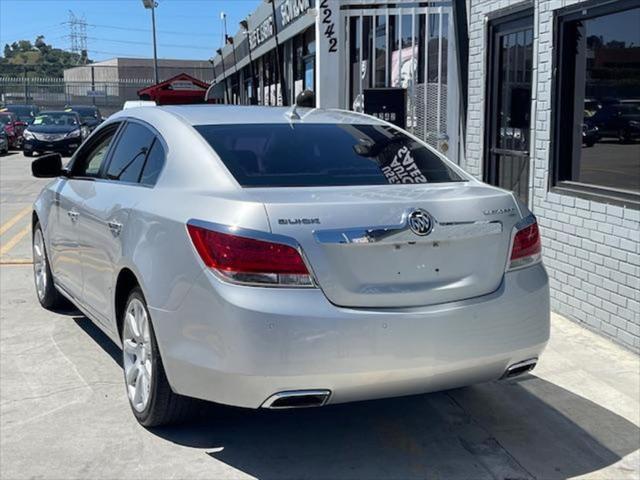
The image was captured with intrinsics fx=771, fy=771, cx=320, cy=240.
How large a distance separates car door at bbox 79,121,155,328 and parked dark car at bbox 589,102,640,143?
11.0ft

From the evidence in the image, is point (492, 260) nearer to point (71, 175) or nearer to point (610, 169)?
point (610, 169)

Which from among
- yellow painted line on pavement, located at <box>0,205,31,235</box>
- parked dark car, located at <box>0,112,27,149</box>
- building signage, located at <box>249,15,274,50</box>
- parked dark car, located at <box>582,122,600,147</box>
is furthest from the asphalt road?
parked dark car, located at <box>0,112,27,149</box>

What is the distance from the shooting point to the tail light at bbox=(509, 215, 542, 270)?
365cm

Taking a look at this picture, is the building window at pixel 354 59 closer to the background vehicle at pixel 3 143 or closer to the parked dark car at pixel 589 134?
the parked dark car at pixel 589 134

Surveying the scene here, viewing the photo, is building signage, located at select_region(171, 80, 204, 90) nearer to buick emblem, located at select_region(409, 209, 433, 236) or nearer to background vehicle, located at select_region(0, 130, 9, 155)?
background vehicle, located at select_region(0, 130, 9, 155)

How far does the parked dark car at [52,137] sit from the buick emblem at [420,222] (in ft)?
78.4

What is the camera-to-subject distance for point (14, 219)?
1159cm

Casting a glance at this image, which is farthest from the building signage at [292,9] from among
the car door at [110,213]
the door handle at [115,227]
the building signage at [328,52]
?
the door handle at [115,227]

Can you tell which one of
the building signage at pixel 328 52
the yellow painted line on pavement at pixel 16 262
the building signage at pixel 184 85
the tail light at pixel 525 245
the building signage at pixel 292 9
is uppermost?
the building signage at pixel 292 9

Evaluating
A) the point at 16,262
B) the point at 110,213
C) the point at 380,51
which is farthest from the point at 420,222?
the point at 380,51

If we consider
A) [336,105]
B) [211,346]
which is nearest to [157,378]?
[211,346]

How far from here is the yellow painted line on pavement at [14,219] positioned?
10752mm

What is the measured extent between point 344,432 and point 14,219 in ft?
29.5

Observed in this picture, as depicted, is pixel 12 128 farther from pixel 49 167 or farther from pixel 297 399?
pixel 297 399
